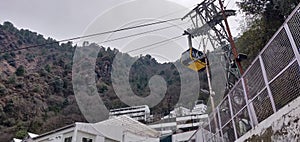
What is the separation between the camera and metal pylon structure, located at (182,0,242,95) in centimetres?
1155

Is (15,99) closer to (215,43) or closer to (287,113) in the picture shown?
(215,43)

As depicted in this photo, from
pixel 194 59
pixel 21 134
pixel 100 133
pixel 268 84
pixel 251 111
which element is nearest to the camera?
pixel 268 84

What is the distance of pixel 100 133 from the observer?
18828mm

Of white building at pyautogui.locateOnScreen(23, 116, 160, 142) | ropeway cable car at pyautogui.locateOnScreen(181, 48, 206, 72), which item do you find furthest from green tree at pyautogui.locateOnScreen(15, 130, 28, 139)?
ropeway cable car at pyautogui.locateOnScreen(181, 48, 206, 72)

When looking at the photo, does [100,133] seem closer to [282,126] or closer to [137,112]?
[282,126]

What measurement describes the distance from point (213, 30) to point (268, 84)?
7.57 m

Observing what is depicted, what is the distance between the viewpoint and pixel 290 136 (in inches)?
144

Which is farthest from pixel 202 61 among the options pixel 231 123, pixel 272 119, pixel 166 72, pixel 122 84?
pixel 166 72

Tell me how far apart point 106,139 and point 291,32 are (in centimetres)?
1697

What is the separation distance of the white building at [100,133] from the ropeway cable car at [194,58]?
28.8ft

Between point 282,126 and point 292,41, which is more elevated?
point 292,41

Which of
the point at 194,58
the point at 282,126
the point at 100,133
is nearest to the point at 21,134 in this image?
the point at 100,133

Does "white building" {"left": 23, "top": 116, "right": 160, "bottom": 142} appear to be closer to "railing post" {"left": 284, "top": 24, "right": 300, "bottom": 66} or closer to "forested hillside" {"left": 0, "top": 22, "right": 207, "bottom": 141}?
"forested hillside" {"left": 0, "top": 22, "right": 207, "bottom": 141}

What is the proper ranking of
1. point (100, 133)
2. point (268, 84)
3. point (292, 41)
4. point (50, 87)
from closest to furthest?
point (292, 41), point (268, 84), point (100, 133), point (50, 87)
